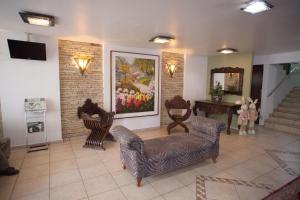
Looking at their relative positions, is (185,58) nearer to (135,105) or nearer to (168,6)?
(135,105)

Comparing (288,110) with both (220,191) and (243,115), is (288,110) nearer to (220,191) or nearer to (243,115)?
(243,115)

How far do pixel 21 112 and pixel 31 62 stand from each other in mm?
1093

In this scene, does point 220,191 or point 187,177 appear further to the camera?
point 187,177

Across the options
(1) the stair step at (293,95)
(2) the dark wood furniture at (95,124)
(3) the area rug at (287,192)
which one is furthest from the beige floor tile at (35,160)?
(1) the stair step at (293,95)

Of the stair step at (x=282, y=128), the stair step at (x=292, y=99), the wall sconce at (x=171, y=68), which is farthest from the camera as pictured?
the stair step at (x=292, y=99)

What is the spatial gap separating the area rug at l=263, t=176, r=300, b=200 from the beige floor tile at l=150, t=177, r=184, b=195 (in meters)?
1.17

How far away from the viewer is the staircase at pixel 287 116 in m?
5.52

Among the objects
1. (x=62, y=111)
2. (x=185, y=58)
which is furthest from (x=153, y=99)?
(x=62, y=111)

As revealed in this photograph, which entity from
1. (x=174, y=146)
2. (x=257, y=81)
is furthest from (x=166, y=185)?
(x=257, y=81)

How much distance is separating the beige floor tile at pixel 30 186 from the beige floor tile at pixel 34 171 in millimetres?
113

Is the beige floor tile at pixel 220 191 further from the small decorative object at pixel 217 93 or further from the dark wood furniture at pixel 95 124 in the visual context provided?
the small decorative object at pixel 217 93

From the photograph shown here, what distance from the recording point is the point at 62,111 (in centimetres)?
432

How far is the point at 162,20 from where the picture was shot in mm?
2711

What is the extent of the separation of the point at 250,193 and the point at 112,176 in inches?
79.6
